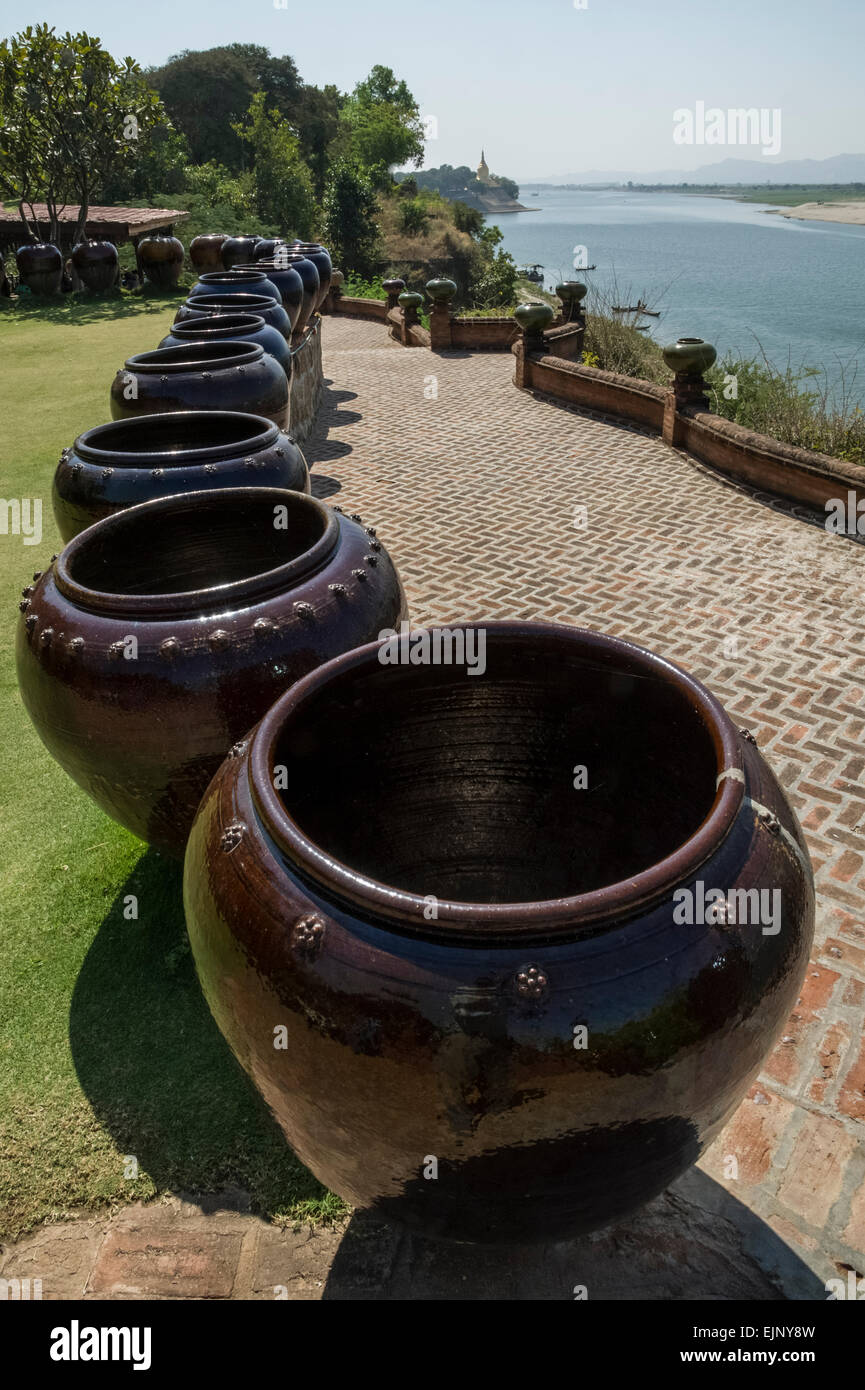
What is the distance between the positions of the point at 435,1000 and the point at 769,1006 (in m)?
0.89

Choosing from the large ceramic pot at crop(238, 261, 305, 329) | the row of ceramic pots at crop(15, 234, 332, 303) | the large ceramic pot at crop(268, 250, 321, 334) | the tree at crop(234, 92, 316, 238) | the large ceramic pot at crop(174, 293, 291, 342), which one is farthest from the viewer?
the tree at crop(234, 92, 316, 238)

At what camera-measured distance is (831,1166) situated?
3477mm

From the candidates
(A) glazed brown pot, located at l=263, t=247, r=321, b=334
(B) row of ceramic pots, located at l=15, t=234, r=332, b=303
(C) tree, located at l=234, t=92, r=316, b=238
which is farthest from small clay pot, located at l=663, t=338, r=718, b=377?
(C) tree, located at l=234, t=92, r=316, b=238

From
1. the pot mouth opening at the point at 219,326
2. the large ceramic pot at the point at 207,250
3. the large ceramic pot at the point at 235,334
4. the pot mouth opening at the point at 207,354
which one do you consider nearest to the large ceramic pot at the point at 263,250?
the large ceramic pot at the point at 207,250

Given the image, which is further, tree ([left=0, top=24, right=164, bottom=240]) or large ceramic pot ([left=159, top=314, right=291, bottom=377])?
tree ([left=0, top=24, right=164, bottom=240])

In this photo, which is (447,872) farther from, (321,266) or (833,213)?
(833,213)

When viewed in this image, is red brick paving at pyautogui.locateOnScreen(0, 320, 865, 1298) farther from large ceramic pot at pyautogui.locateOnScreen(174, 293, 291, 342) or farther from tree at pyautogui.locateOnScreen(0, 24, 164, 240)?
tree at pyautogui.locateOnScreen(0, 24, 164, 240)

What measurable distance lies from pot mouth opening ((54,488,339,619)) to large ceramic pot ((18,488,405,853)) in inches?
7.4

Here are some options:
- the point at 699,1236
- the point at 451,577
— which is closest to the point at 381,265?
the point at 451,577

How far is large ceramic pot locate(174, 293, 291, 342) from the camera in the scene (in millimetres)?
10711

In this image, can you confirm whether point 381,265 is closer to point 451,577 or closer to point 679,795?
point 451,577

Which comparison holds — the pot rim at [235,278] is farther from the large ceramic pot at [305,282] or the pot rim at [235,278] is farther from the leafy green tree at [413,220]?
the leafy green tree at [413,220]

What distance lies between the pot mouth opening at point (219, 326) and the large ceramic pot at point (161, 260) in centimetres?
1945
